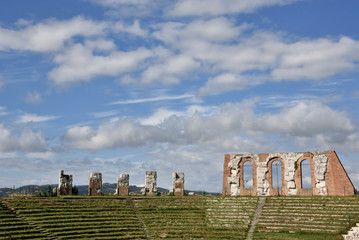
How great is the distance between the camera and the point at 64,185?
4556 cm

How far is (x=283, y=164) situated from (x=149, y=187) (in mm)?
15313

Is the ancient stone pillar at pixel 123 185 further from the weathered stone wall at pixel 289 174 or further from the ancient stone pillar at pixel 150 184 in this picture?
the weathered stone wall at pixel 289 174

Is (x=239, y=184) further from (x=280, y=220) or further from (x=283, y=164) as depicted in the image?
(x=280, y=220)

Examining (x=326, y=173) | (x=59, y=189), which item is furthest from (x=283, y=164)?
(x=59, y=189)

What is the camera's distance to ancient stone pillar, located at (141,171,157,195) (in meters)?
48.8

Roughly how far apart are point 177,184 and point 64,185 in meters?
12.5

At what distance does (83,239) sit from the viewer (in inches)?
1216

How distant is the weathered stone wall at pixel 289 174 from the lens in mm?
44094

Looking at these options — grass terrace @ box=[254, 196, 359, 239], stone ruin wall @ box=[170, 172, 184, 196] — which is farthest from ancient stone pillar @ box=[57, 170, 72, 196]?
grass terrace @ box=[254, 196, 359, 239]

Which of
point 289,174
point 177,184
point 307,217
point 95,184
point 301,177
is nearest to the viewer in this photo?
point 307,217

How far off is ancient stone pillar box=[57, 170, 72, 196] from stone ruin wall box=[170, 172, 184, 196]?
11.5 meters

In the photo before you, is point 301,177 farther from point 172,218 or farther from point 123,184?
point 123,184

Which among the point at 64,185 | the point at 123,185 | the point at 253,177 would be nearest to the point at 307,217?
the point at 253,177

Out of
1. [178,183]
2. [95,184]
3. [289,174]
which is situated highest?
[289,174]
